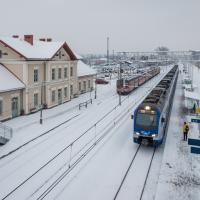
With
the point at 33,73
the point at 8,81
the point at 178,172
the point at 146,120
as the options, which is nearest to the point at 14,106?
the point at 8,81

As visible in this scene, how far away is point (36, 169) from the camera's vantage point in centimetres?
1538

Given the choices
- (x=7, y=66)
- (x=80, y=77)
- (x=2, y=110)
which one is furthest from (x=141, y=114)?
(x=80, y=77)

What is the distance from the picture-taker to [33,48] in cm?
3191

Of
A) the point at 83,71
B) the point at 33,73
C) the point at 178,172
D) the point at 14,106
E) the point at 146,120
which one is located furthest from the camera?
the point at 83,71

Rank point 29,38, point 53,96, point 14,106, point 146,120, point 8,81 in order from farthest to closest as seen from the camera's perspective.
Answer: point 53,96 < point 29,38 < point 14,106 < point 8,81 < point 146,120

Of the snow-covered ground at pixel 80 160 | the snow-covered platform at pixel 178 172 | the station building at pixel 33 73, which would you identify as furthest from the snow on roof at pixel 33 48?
the snow-covered platform at pixel 178 172

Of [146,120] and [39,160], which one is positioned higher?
[146,120]

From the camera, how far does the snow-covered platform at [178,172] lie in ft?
42.7

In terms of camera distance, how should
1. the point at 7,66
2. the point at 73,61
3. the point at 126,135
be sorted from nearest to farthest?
the point at 126,135
the point at 7,66
the point at 73,61

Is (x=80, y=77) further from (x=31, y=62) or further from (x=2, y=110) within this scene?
(x=2, y=110)

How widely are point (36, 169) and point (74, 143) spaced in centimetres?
492

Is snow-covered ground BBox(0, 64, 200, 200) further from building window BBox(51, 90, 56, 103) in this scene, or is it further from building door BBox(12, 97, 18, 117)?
Result: building window BBox(51, 90, 56, 103)

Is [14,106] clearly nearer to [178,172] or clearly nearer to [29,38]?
[29,38]

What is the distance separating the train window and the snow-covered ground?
165 centimetres
